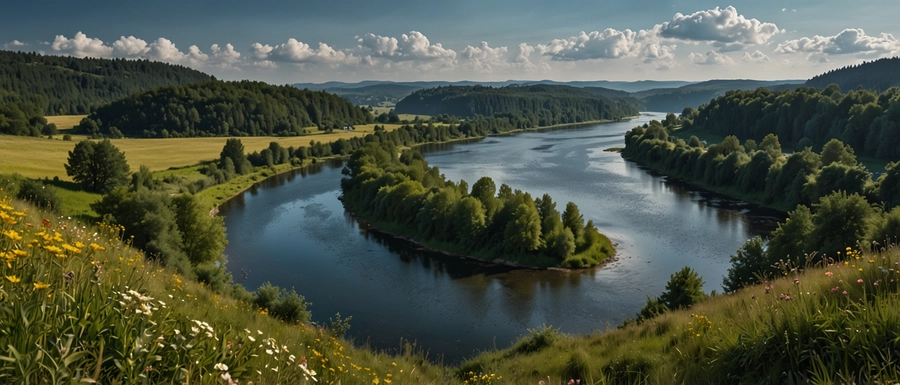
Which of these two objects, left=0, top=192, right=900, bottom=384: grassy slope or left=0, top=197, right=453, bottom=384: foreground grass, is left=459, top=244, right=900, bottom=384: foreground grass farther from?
left=0, top=197, right=453, bottom=384: foreground grass

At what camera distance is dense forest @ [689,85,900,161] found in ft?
236

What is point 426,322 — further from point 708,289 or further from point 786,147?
point 786,147

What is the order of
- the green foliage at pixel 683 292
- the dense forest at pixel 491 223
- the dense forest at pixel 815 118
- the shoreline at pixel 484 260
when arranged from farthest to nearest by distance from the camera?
the dense forest at pixel 815 118 < the dense forest at pixel 491 223 < the shoreline at pixel 484 260 < the green foliage at pixel 683 292

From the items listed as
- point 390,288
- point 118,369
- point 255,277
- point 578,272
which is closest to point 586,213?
point 578,272

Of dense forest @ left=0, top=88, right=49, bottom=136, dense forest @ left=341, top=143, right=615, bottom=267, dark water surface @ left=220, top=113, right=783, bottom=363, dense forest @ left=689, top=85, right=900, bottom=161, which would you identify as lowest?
dark water surface @ left=220, top=113, right=783, bottom=363

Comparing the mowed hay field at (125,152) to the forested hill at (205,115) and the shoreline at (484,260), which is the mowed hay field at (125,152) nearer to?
the forested hill at (205,115)

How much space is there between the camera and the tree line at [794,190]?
2436 centimetres

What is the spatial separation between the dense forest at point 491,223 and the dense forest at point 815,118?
5483 centimetres

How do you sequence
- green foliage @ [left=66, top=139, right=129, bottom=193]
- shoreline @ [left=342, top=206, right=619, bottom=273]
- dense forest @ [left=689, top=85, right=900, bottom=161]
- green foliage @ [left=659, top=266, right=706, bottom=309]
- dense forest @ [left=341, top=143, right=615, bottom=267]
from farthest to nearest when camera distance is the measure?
dense forest @ [left=689, top=85, right=900, bottom=161], green foliage @ [left=66, top=139, right=129, bottom=193], dense forest @ [left=341, top=143, right=615, bottom=267], shoreline @ [left=342, top=206, right=619, bottom=273], green foliage @ [left=659, top=266, right=706, bottom=309]

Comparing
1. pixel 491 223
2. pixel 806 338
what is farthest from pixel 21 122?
pixel 806 338

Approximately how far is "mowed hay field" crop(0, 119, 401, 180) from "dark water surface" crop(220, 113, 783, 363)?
16.5 m

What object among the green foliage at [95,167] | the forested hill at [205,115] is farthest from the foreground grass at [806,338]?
the forested hill at [205,115]

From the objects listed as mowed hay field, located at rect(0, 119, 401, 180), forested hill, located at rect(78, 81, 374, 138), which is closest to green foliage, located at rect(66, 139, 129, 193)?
mowed hay field, located at rect(0, 119, 401, 180)

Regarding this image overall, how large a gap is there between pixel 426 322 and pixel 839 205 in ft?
67.7
